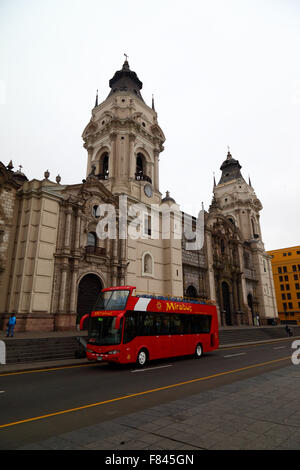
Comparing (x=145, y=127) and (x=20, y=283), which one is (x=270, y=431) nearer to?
(x=20, y=283)

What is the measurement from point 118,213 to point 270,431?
87.0 feet

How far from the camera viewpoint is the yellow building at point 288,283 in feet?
241

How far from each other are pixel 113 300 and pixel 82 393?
6222 mm

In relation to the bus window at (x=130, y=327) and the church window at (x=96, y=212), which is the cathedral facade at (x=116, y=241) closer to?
the church window at (x=96, y=212)

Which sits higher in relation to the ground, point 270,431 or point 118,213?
→ point 118,213

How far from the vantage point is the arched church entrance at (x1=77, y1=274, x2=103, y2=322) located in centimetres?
2545

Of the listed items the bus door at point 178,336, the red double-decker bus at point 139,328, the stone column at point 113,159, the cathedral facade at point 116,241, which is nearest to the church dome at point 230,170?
the cathedral facade at point 116,241

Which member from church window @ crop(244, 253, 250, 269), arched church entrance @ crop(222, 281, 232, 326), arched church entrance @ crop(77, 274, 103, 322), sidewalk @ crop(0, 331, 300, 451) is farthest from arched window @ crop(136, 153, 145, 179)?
sidewalk @ crop(0, 331, 300, 451)

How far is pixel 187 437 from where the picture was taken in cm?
457

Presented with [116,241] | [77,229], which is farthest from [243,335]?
[77,229]

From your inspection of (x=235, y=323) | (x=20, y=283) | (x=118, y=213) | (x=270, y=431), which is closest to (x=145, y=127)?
(x=118, y=213)

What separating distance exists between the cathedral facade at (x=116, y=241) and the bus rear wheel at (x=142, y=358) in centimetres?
1105

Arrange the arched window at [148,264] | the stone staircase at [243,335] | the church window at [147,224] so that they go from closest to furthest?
the stone staircase at [243,335]
the arched window at [148,264]
the church window at [147,224]
